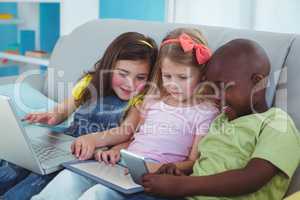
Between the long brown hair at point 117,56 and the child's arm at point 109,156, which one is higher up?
the long brown hair at point 117,56

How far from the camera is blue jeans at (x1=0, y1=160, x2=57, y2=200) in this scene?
1286 millimetres

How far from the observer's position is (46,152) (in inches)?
53.4

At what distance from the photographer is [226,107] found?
3.98ft

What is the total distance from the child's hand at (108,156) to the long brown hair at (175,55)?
23 cm

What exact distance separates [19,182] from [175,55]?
596 mm

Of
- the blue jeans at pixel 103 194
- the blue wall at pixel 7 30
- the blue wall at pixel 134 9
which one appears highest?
the blue wall at pixel 134 9

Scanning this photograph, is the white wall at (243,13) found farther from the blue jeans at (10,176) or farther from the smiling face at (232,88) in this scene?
the blue jeans at (10,176)

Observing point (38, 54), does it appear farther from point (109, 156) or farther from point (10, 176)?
point (109, 156)

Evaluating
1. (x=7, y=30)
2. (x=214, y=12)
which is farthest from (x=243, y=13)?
(x=7, y=30)

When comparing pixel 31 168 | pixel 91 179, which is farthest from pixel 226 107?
pixel 31 168

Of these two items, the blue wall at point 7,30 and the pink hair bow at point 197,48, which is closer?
the pink hair bow at point 197,48

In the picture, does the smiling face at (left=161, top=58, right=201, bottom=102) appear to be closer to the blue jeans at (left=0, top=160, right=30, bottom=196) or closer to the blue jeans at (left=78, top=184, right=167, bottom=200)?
the blue jeans at (left=78, top=184, right=167, bottom=200)

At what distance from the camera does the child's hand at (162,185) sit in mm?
1069

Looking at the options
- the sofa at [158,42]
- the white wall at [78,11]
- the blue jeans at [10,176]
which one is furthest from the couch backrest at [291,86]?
the white wall at [78,11]
